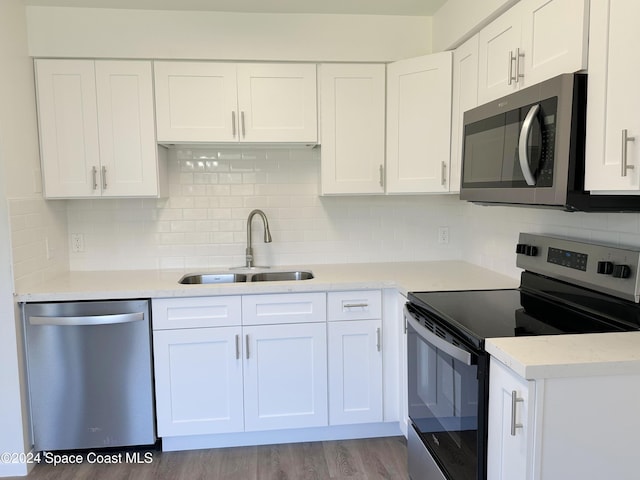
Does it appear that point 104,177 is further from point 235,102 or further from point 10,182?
point 235,102

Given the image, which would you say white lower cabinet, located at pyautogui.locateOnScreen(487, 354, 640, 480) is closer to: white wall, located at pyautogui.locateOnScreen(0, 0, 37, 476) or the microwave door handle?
the microwave door handle

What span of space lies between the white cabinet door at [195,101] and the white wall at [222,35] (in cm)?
8

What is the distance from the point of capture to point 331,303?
96.2 inches

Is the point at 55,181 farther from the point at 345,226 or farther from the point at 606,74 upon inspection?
the point at 606,74

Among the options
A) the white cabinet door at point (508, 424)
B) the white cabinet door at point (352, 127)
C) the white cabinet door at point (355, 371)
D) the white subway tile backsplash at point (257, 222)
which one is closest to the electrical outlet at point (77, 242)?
the white subway tile backsplash at point (257, 222)

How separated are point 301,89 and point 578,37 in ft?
4.95

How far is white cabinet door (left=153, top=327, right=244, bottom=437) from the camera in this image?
2359 mm

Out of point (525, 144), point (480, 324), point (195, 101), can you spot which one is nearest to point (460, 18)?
point (525, 144)

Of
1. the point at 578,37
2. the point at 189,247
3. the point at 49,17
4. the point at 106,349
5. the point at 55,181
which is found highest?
the point at 49,17

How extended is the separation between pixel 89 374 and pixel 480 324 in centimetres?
189

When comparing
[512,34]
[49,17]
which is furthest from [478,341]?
[49,17]

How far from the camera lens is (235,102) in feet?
8.50

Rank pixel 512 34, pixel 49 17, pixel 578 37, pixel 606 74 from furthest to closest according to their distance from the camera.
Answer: pixel 49 17, pixel 512 34, pixel 578 37, pixel 606 74

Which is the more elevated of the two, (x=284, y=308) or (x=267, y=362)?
(x=284, y=308)
